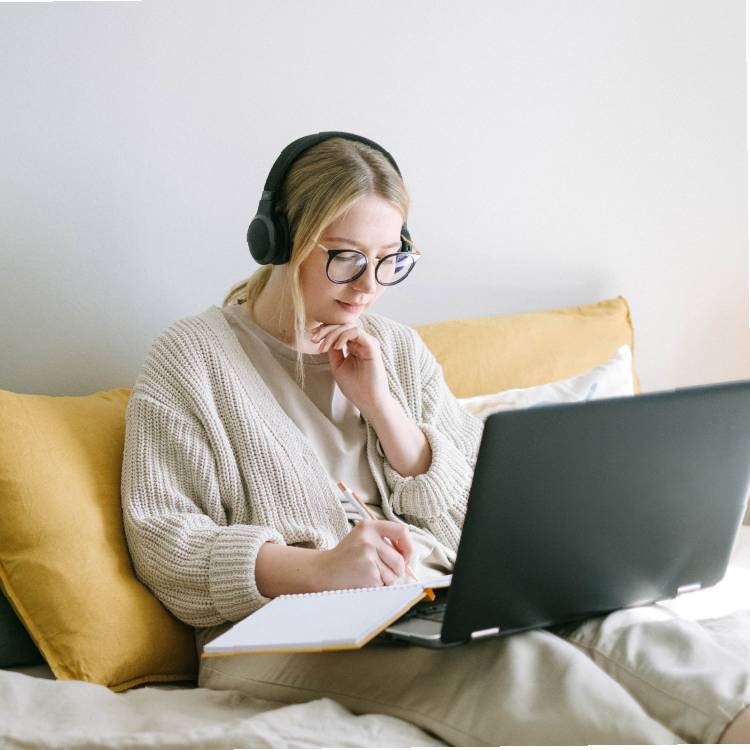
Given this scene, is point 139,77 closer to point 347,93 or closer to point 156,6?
point 156,6

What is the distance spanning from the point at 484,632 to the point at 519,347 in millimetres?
1068

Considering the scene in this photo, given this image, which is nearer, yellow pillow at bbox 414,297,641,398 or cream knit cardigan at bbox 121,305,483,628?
cream knit cardigan at bbox 121,305,483,628

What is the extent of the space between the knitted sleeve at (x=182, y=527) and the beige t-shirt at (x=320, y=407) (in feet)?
0.56

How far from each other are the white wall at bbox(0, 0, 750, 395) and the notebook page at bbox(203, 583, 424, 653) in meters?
0.83

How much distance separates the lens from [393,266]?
4.97 feet

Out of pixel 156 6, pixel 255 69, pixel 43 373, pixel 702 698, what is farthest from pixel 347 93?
pixel 702 698

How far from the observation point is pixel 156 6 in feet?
5.91

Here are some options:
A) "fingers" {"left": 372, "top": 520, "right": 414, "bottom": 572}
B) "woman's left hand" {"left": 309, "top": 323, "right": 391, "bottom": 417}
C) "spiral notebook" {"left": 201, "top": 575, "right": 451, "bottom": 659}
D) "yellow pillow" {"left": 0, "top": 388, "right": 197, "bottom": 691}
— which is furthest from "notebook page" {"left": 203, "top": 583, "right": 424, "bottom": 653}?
"woman's left hand" {"left": 309, "top": 323, "right": 391, "bottom": 417}

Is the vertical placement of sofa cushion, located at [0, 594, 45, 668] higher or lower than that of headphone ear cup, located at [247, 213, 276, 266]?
lower

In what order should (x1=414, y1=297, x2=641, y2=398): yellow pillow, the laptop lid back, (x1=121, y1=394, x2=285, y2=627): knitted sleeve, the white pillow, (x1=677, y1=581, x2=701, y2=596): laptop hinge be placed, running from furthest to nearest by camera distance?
1. (x1=414, y1=297, x2=641, y2=398): yellow pillow
2. the white pillow
3. (x1=121, y1=394, x2=285, y2=627): knitted sleeve
4. (x1=677, y1=581, x2=701, y2=596): laptop hinge
5. the laptop lid back

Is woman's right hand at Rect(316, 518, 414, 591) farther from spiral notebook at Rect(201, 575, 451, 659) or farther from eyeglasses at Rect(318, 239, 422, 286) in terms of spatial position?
eyeglasses at Rect(318, 239, 422, 286)

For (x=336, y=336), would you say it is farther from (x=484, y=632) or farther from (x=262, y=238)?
(x=484, y=632)

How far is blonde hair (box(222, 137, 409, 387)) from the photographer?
1488mm

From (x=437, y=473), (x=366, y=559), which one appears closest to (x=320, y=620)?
(x=366, y=559)
